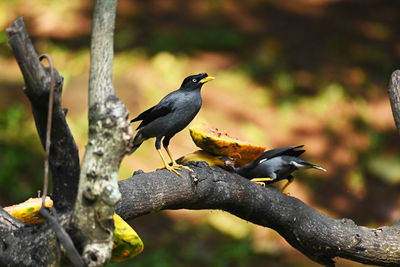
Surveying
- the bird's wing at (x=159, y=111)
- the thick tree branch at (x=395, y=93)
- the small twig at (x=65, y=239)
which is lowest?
the small twig at (x=65, y=239)

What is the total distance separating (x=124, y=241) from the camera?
1.74 meters

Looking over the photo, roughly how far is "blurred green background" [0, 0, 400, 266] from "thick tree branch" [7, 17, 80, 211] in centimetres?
313

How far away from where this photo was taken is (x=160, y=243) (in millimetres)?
5035

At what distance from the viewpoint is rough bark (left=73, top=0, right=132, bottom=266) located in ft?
4.74

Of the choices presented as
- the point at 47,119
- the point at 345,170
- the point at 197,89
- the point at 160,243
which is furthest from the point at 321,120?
the point at 47,119

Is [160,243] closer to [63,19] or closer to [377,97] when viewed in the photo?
[377,97]

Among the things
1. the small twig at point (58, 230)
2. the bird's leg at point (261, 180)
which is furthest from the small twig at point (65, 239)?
the bird's leg at point (261, 180)

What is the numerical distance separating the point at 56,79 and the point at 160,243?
373 cm

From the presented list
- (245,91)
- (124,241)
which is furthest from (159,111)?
(245,91)

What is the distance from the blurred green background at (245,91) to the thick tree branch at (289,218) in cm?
230

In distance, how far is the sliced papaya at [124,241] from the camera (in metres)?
1.73

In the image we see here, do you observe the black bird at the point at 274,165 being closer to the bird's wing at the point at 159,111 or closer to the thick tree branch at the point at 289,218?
the thick tree branch at the point at 289,218

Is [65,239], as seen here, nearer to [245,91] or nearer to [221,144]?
[221,144]

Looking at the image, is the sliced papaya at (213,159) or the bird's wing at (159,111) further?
the sliced papaya at (213,159)
